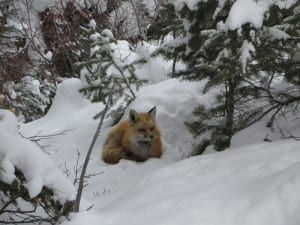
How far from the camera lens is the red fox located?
885cm

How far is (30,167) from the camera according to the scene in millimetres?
4605

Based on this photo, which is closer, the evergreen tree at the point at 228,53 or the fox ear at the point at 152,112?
the evergreen tree at the point at 228,53

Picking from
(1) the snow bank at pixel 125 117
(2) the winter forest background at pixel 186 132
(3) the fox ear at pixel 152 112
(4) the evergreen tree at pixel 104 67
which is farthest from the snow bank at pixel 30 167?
(3) the fox ear at pixel 152 112

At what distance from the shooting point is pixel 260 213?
4.31m

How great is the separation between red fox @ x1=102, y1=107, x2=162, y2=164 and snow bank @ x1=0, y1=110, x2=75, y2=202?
160 inches

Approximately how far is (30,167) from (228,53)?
277cm

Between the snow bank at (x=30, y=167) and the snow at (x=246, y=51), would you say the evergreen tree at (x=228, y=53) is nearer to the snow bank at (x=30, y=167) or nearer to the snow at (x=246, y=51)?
the snow at (x=246, y=51)

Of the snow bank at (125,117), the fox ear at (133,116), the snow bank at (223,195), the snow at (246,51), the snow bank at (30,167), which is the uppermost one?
the snow at (246,51)

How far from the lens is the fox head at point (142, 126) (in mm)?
8820

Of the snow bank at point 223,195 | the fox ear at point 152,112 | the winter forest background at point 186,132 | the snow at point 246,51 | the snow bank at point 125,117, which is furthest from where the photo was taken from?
the fox ear at point 152,112

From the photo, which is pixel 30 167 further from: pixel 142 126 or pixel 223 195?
pixel 142 126

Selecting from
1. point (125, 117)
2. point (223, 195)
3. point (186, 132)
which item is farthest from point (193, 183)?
point (125, 117)

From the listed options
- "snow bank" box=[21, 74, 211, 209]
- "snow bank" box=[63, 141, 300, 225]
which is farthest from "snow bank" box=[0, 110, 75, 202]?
"snow bank" box=[21, 74, 211, 209]

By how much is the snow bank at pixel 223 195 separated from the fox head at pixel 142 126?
2.59 meters
